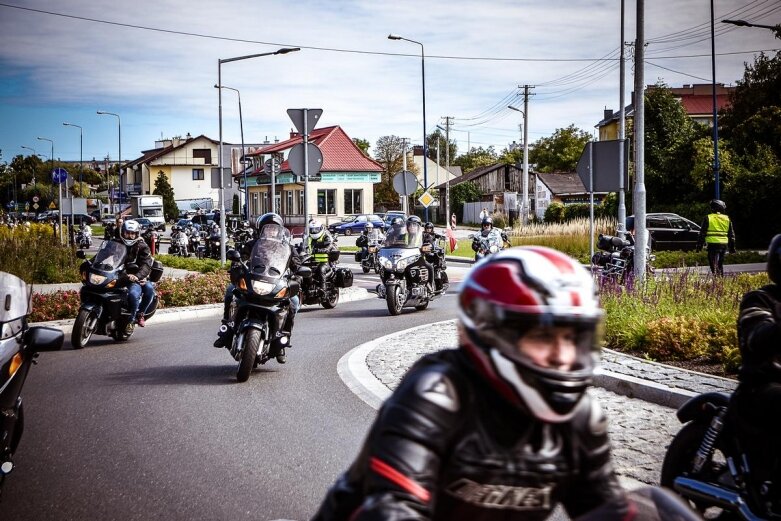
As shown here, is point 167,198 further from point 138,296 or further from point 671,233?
point 138,296

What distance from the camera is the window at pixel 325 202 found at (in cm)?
7338

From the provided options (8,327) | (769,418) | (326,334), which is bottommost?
(326,334)

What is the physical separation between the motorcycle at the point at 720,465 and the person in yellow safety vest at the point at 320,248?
12.8 m

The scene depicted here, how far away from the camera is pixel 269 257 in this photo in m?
9.33

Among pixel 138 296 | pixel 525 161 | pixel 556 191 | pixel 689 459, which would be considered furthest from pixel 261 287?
pixel 556 191

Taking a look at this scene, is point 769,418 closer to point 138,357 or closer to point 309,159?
point 138,357

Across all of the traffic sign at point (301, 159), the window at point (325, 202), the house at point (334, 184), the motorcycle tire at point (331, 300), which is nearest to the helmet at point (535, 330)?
the motorcycle tire at point (331, 300)

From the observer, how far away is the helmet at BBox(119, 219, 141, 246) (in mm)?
12031

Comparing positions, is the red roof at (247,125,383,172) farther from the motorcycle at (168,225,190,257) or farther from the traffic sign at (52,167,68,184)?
the traffic sign at (52,167,68,184)

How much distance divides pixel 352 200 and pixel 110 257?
62895mm

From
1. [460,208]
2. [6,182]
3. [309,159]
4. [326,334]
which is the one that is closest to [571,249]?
[309,159]

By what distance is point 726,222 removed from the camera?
19250mm

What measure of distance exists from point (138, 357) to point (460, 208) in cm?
7714

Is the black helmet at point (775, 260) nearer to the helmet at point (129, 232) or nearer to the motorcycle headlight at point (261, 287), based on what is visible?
the motorcycle headlight at point (261, 287)
